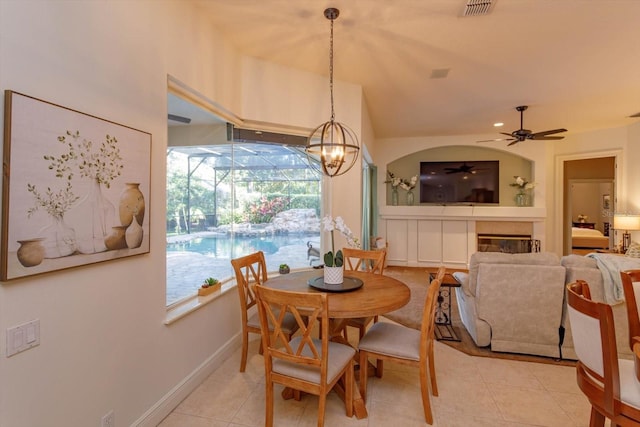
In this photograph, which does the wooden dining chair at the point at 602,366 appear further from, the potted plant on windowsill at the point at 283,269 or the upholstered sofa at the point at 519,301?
the potted plant on windowsill at the point at 283,269

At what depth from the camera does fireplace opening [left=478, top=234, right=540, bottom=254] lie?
646 centimetres

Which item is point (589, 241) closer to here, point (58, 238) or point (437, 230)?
point (437, 230)

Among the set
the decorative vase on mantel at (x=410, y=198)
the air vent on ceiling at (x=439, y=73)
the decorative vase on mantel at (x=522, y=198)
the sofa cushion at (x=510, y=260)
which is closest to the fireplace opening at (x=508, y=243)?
the decorative vase on mantel at (x=522, y=198)

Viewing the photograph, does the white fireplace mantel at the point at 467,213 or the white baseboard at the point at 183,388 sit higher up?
the white fireplace mantel at the point at 467,213

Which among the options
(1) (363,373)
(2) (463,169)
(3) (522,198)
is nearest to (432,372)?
(1) (363,373)

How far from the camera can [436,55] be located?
10.4ft

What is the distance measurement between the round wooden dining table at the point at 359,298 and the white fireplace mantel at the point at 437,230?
442cm

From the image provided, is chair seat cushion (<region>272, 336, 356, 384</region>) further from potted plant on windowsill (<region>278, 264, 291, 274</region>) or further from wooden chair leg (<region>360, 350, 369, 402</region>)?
potted plant on windowsill (<region>278, 264, 291, 274</region>)

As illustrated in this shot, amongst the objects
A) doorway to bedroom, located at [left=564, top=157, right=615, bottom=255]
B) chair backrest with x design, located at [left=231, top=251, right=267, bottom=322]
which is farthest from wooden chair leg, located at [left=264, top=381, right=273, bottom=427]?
doorway to bedroom, located at [left=564, top=157, right=615, bottom=255]

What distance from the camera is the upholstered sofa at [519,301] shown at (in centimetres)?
274

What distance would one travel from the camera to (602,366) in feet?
4.48

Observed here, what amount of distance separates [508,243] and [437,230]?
1.48 meters

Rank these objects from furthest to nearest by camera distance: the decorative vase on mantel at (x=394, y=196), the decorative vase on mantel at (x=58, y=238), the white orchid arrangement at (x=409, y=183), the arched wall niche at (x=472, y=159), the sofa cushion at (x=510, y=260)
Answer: the decorative vase on mantel at (x=394, y=196) → the white orchid arrangement at (x=409, y=183) → the arched wall niche at (x=472, y=159) → the sofa cushion at (x=510, y=260) → the decorative vase on mantel at (x=58, y=238)

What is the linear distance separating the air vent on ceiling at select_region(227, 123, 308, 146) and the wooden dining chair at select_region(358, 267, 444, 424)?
2.34 meters
